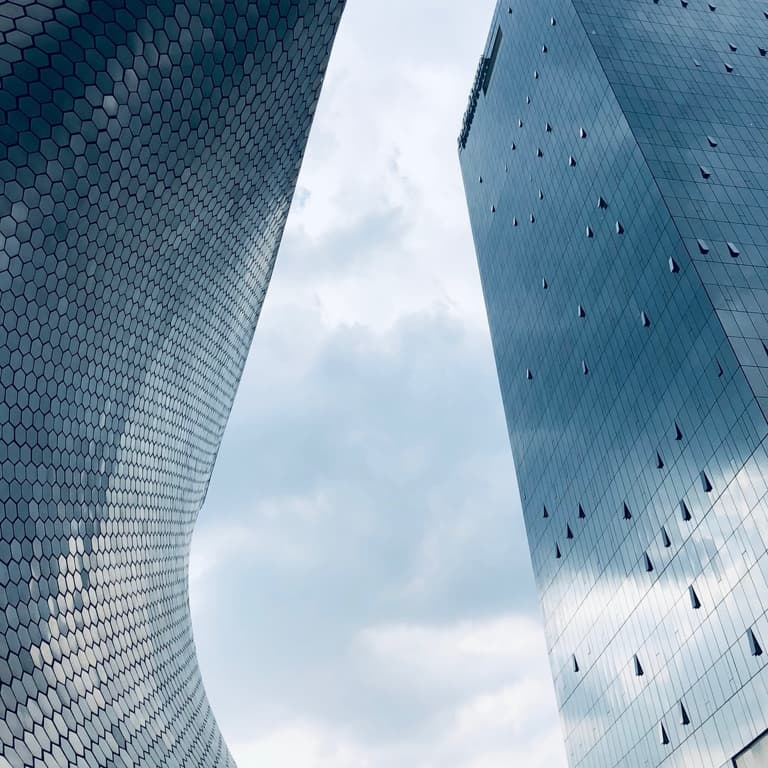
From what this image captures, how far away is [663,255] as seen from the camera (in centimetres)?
4809

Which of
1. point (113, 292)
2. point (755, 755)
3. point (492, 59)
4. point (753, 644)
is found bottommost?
point (755, 755)

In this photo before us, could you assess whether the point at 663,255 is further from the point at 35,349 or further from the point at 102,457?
the point at 35,349

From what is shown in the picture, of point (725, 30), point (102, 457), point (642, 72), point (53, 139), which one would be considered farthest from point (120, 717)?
point (725, 30)

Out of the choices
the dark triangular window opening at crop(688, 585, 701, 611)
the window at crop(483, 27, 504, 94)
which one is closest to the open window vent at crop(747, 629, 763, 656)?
the dark triangular window opening at crop(688, 585, 701, 611)

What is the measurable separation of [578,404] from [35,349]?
1637 inches

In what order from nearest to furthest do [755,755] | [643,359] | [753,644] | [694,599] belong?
[753,644] → [755,755] → [694,599] → [643,359]

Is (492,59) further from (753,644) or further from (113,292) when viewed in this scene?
(113,292)

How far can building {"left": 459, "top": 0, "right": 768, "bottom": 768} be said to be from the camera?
40312mm

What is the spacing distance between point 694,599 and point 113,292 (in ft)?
96.5

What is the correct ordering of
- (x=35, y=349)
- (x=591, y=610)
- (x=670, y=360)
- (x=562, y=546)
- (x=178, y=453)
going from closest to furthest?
1. (x=35, y=349)
2. (x=178, y=453)
3. (x=670, y=360)
4. (x=591, y=610)
5. (x=562, y=546)

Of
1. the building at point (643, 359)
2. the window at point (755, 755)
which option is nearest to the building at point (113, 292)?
the building at point (643, 359)

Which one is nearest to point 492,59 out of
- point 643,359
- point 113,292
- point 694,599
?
point 643,359

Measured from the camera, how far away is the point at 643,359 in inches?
1967

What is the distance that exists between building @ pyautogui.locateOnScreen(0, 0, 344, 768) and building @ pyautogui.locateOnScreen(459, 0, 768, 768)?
70.1 ft
